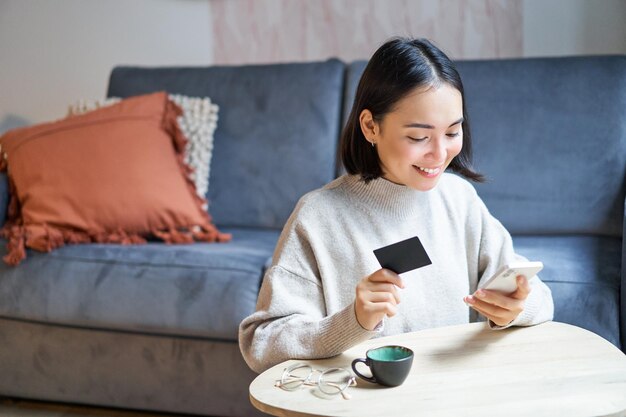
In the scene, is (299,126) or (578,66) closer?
(578,66)

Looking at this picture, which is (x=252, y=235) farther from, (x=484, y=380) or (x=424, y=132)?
(x=484, y=380)

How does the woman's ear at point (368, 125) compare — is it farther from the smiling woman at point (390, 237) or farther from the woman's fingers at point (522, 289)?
the woman's fingers at point (522, 289)

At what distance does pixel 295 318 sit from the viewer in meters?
1.24

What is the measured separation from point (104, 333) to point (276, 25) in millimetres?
1444

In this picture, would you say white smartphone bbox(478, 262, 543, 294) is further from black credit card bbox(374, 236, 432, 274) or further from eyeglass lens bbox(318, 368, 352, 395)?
eyeglass lens bbox(318, 368, 352, 395)

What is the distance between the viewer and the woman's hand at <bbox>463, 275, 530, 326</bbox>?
1200 mm

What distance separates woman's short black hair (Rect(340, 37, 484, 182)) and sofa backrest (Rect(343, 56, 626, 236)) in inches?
39.9

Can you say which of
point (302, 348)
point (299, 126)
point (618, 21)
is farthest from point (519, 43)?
point (302, 348)

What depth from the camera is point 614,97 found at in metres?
2.37

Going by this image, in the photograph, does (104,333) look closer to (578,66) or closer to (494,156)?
(494,156)

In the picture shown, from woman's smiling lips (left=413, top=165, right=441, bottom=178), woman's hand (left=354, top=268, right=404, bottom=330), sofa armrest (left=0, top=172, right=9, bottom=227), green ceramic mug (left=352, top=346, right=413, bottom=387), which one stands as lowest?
sofa armrest (left=0, top=172, right=9, bottom=227)

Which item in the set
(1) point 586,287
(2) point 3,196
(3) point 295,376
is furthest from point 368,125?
(2) point 3,196

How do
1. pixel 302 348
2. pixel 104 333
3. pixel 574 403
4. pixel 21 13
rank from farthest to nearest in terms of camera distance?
pixel 21 13
pixel 104 333
pixel 302 348
pixel 574 403

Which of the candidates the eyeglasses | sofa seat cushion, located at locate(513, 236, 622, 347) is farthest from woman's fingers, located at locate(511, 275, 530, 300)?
sofa seat cushion, located at locate(513, 236, 622, 347)
